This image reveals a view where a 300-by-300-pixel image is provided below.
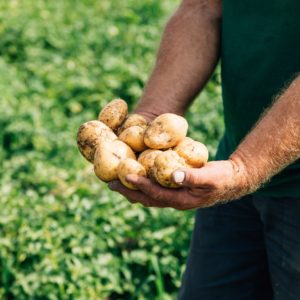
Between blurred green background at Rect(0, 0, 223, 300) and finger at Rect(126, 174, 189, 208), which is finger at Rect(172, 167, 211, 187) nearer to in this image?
finger at Rect(126, 174, 189, 208)

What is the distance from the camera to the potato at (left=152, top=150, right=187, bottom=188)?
71.5 inches

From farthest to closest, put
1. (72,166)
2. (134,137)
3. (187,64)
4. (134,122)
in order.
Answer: (72,166)
(187,64)
(134,122)
(134,137)

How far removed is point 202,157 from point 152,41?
4.49m

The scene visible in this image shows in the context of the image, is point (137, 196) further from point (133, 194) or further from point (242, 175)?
point (242, 175)

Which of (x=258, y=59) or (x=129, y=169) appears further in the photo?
(x=258, y=59)

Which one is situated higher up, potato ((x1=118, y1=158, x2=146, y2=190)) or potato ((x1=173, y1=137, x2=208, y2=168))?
potato ((x1=173, y1=137, x2=208, y2=168))

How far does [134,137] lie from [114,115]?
19cm

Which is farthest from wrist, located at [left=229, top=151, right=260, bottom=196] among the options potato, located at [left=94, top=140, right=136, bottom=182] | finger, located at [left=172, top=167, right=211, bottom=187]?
potato, located at [left=94, top=140, right=136, bottom=182]

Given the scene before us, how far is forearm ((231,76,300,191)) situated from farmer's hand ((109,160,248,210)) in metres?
0.03

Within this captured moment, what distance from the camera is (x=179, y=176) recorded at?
178cm

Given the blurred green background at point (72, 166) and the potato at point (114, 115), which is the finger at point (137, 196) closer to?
the potato at point (114, 115)

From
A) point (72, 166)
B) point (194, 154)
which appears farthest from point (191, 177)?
point (72, 166)

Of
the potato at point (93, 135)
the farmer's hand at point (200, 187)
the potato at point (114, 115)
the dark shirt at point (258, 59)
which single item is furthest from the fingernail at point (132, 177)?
the dark shirt at point (258, 59)

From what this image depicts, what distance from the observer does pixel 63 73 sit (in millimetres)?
5707
